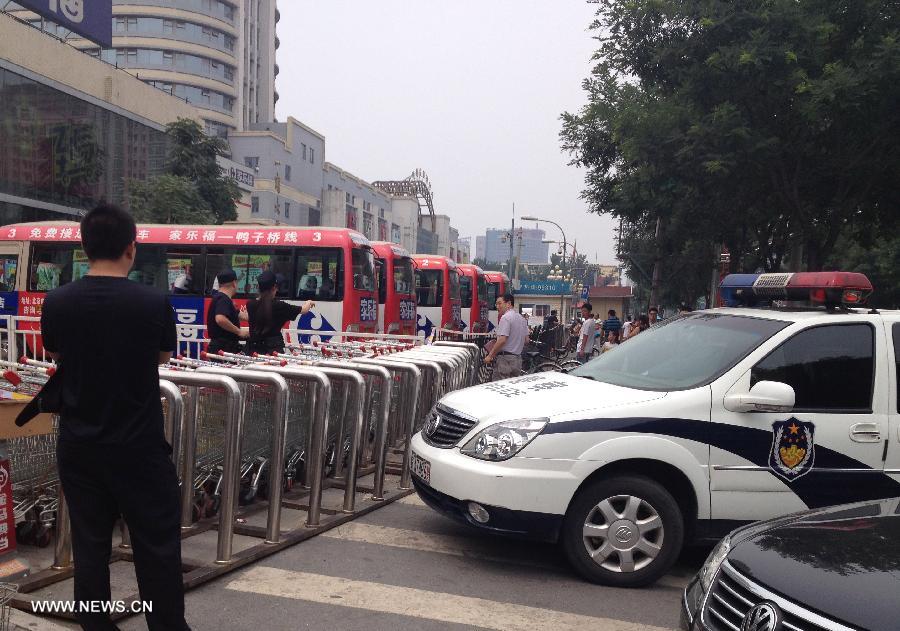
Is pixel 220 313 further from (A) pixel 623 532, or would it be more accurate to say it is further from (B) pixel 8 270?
(B) pixel 8 270

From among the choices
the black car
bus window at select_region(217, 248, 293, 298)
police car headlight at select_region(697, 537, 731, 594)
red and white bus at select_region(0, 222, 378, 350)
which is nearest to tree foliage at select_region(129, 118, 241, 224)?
red and white bus at select_region(0, 222, 378, 350)

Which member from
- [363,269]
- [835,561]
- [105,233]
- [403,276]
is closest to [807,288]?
[835,561]

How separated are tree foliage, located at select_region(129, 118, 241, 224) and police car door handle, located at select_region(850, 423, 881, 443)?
92.3 ft

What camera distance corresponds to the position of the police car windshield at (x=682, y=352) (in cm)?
503

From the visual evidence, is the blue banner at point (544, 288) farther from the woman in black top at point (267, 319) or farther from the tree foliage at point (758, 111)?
the woman in black top at point (267, 319)

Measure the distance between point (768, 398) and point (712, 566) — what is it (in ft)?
5.90

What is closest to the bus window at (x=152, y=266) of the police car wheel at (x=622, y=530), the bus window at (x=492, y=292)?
the police car wheel at (x=622, y=530)

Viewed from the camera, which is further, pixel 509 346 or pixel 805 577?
pixel 509 346

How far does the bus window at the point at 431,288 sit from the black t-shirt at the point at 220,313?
51.8 feet

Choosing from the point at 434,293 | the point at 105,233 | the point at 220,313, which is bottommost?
the point at 220,313

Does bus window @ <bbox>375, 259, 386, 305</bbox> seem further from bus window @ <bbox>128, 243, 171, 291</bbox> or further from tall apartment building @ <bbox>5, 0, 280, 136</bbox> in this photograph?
tall apartment building @ <bbox>5, 0, 280, 136</bbox>

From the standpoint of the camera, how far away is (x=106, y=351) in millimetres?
2975

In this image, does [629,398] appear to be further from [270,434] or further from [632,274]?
[632,274]

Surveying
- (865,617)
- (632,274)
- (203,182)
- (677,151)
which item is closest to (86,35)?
(203,182)
